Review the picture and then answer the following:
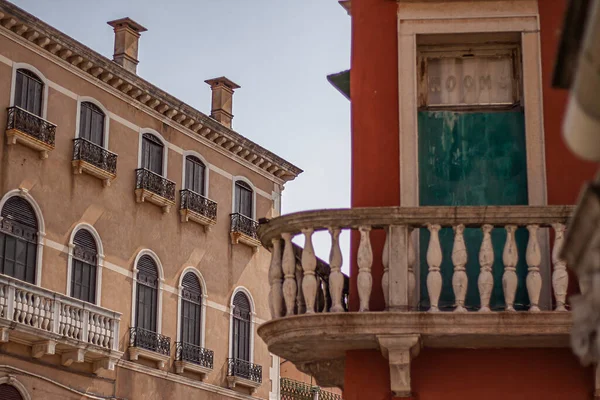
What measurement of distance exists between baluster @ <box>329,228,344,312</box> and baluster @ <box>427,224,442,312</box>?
0.66 meters

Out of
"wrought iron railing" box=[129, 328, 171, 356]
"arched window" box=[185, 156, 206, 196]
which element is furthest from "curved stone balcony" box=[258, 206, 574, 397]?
"arched window" box=[185, 156, 206, 196]

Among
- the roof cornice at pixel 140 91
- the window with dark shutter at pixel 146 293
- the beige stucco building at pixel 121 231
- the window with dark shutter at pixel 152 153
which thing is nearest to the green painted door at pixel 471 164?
the beige stucco building at pixel 121 231

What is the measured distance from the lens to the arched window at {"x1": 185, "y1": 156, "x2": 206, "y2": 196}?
3447 cm

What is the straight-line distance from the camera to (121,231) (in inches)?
1227

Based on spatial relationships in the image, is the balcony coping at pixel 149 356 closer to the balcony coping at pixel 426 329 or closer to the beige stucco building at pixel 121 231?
the beige stucco building at pixel 121 231

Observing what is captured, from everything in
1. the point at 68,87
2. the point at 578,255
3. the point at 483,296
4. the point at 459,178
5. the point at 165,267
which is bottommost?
the point at 578,255

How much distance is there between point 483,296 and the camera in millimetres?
9242

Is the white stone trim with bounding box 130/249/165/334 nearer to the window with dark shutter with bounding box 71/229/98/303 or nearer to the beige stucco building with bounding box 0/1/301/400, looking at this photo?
the beige stucco building with bounding box 0/1/301/400

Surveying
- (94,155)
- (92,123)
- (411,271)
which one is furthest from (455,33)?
(92,123)

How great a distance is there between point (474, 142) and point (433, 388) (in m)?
2.15

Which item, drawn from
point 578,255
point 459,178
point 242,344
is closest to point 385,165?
point 459,178

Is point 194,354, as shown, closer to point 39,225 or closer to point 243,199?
point 243,199

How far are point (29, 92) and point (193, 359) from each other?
8.99 meters

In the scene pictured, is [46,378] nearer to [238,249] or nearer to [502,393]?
[238,249]
